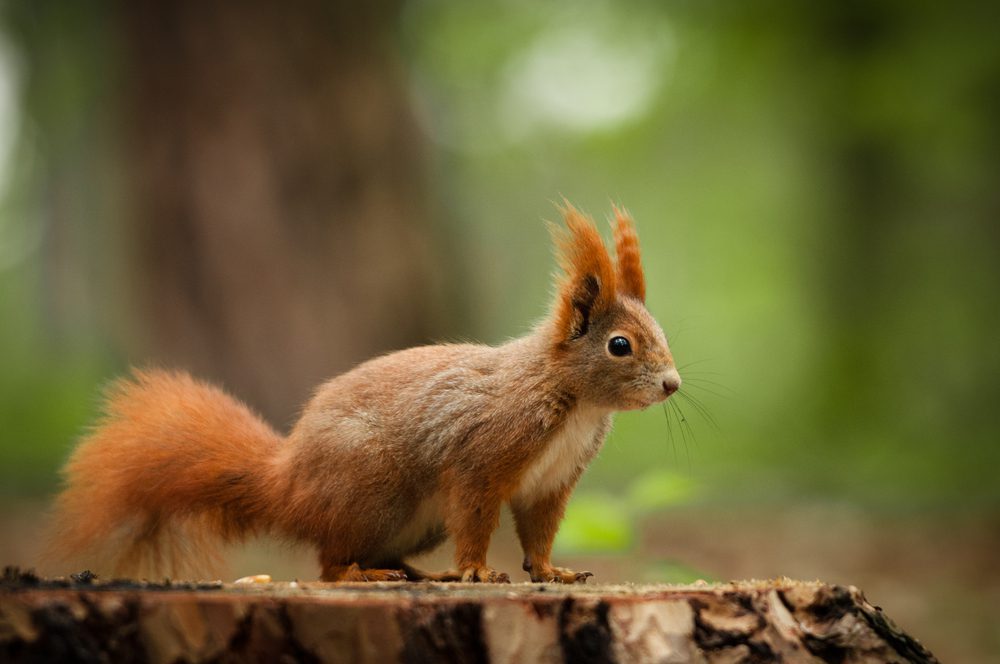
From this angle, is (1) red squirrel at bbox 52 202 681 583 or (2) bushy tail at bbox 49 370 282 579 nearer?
(1) red squirrel at bbox 52 202 681 583

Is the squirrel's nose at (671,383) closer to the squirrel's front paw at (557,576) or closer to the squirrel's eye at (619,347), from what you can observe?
the squirrel's eye at (619,347)

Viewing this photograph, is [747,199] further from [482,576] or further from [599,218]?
[482,576]

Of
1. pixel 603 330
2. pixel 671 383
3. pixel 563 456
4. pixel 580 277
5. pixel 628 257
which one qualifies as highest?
pixel 628 257

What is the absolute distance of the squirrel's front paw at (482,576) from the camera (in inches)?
86.3

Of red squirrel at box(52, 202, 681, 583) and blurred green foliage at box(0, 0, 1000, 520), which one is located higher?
blurred green foliage at box(0, 0, 1000, 520)

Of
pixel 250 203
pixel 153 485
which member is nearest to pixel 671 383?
pixel 153 485

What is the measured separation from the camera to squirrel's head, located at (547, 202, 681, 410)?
2.48 meters

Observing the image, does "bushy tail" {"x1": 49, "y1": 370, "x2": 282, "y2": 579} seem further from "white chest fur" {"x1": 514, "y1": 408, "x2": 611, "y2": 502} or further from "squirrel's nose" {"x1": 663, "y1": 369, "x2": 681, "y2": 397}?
"squirrel's nose" {"x1": 663, "y1": 369, "x2": 681, "y2": 397}

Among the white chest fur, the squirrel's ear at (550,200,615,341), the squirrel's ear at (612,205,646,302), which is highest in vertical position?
the squirrel's ear at (612,205,646,302)

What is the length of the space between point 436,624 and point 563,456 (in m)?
0.97

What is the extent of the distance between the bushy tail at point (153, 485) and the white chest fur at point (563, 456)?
64cm

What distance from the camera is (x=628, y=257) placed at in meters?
2.60

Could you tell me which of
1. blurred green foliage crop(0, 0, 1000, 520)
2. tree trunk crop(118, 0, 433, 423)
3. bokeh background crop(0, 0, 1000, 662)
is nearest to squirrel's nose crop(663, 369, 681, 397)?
bokeh background crop(0, 0, 1000, 662)

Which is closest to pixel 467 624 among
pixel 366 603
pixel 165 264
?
pixel 366 603
